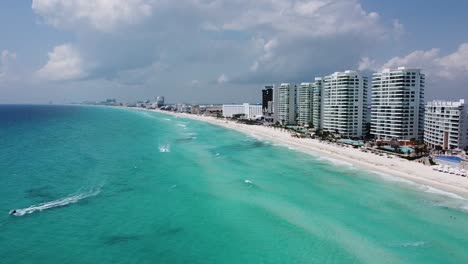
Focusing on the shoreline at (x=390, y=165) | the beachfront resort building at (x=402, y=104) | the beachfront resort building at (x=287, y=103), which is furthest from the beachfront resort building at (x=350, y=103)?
the beachfront resort building at (x=287, y=103)

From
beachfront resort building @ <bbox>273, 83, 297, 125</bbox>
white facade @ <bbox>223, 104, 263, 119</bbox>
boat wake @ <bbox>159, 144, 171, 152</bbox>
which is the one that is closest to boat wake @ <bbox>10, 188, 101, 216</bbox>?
boat wake @ <bbox>159, 144, 171, 152</bbox>

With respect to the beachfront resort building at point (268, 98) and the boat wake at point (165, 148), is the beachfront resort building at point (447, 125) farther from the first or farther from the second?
the beachfront resort building at point (268, 98)

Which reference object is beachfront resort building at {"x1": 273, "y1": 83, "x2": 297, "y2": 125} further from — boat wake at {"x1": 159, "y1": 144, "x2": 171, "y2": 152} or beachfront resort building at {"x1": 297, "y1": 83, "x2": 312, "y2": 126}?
boat wake at {"x1": 159, "y1": 144, "x2": 171, "y2": 152}

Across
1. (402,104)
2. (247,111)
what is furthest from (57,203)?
(247,111)

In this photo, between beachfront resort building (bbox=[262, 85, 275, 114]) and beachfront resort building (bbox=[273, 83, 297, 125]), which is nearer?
beachfront resort building (bbox=[273, 83, 297, 125])

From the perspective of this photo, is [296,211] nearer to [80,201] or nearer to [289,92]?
[80,201]
